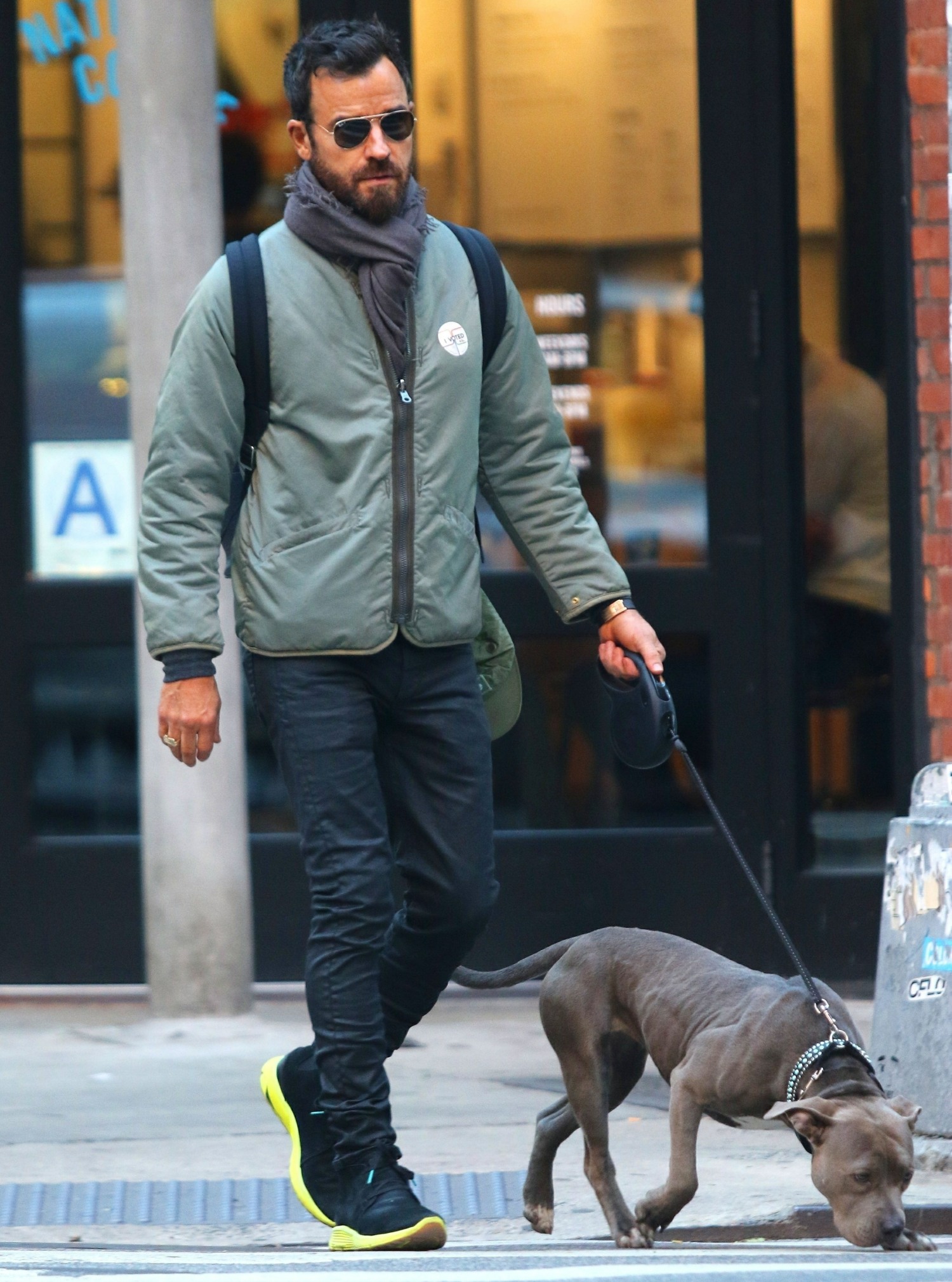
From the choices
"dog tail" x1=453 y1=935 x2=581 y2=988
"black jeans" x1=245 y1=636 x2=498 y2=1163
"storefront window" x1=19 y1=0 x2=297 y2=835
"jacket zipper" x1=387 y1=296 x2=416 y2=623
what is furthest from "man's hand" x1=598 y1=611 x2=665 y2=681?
"storefront window" x1=19 y1=0 x2=297 y2=835

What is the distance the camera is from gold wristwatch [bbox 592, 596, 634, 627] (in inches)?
176

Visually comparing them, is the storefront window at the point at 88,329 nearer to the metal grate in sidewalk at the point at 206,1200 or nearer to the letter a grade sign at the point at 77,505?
the letter a grade sign at the point at 77,505

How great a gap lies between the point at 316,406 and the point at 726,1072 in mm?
1434

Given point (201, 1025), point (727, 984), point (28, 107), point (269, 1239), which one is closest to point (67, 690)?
point (201, 1025)

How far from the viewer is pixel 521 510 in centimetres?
454

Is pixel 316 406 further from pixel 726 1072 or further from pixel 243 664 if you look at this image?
pixel 726 1072

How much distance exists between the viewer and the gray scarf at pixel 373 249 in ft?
13.9

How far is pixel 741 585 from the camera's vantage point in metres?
7.08

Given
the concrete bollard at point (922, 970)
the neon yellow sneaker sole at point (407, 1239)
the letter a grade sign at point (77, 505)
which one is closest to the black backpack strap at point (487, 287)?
the concrete bollard at point (922, 970)

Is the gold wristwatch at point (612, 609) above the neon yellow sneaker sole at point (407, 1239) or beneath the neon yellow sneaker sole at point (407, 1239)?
above

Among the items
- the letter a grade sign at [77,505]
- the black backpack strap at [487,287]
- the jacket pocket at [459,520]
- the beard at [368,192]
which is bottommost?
the jacket pocket at [459,520]

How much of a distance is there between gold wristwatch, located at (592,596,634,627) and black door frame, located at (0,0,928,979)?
2635mm

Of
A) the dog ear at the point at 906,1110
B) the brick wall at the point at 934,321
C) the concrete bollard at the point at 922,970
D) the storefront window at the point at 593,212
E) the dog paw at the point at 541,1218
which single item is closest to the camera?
the dog ear at the point at 906,1110

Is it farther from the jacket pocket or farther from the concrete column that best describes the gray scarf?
the concrete column
